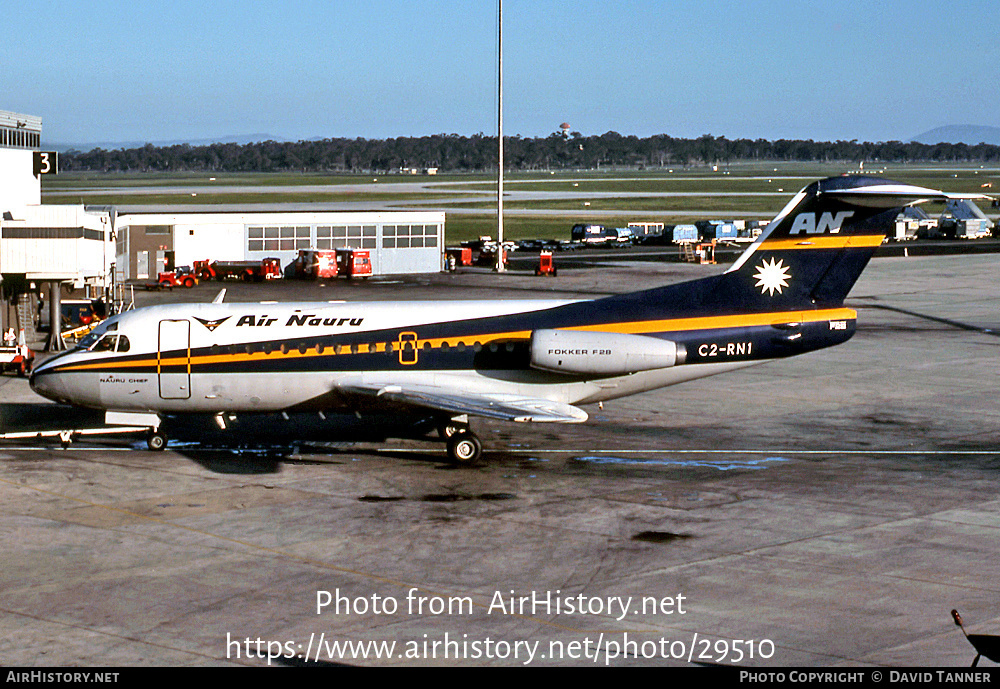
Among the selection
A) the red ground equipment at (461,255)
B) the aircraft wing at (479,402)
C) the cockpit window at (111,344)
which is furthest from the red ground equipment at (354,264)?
the aircraft wing at (479,402)

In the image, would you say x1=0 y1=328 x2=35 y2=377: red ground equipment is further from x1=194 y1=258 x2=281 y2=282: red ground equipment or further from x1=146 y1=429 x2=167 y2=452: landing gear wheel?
x1=194 y1=258 x2=281 y2=282: red ground equipment

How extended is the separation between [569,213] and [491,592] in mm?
131893


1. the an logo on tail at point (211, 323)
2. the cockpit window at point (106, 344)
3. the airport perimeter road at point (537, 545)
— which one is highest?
the an logo on tail at point (211, 323)

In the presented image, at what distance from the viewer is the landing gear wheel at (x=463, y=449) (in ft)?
90.0

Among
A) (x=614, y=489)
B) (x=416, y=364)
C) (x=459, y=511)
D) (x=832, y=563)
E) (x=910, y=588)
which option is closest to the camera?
(x=910, y=588)

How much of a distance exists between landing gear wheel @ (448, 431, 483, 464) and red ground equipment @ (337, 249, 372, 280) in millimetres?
52187

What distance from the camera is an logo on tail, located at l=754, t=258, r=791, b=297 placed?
28.8 m

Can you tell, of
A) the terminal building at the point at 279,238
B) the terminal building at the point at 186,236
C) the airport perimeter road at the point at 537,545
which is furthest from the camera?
the terminal building at the point at 279,238

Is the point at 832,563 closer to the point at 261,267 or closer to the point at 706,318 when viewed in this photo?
A: the point at 706,318

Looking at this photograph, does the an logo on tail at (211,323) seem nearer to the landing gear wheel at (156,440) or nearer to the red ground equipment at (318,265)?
the landing gear wheel at (156,440)

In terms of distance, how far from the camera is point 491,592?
60.8 feet

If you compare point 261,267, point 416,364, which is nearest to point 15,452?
point 416,364

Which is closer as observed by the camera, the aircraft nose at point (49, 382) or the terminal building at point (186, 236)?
the aircraft nose at point (49, 382)

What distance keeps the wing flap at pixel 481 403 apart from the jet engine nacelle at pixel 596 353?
3.23 feet
